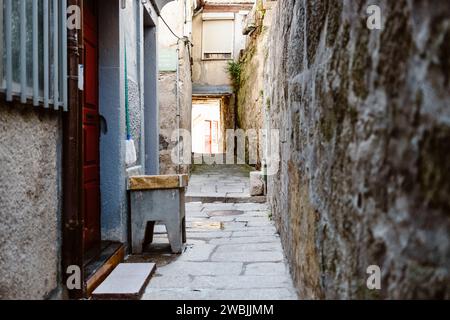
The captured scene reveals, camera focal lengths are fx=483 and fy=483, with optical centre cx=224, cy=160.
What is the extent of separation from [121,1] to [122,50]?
15.9 inches

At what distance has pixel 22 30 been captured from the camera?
2.08 m

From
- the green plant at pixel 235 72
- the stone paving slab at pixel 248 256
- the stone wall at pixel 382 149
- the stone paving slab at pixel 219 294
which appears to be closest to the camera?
the stone wall at pixel 382 149

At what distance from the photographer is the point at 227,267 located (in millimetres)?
3686

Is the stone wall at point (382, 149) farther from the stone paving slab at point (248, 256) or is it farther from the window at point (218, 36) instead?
the window at point (218, 36)

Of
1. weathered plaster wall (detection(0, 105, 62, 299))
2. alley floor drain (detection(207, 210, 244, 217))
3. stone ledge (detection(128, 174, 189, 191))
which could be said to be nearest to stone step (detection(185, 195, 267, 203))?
alley floor drain (detection(207, 210, 244, 217))

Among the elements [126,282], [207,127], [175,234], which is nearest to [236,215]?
[175,234]

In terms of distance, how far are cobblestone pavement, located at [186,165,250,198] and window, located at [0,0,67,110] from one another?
5.60 meters

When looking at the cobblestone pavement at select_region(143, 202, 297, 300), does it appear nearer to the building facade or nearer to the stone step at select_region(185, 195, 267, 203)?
the building facade

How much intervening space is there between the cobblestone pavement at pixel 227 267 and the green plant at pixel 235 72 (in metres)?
9.43

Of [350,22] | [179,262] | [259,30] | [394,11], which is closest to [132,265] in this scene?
[179,262]

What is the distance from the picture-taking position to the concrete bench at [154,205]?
4.14 meters

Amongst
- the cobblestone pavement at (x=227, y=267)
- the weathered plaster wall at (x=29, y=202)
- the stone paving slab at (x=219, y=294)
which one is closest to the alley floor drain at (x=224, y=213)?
the cobblestone pavement at (x=227, y=267)

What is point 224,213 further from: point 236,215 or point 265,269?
point 265,269

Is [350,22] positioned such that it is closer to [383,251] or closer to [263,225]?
[383,251]
